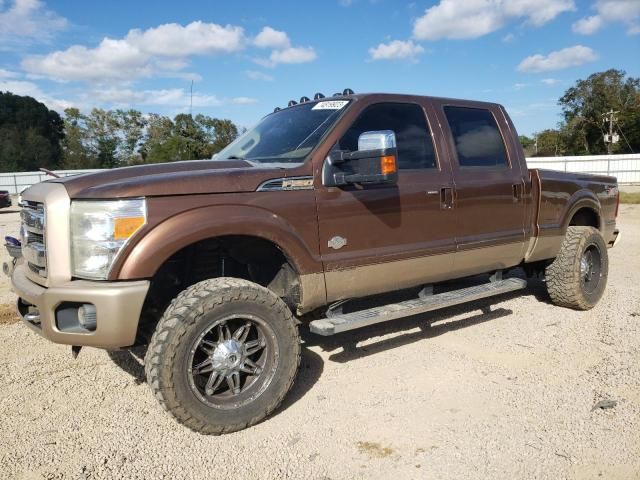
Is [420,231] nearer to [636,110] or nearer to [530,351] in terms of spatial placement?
[530,351]

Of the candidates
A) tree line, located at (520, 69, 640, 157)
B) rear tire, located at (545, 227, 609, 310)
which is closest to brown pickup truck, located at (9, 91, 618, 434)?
rear tire, located at (545, 227, 609, 310)

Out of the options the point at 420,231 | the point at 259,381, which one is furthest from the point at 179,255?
the point at 420,231

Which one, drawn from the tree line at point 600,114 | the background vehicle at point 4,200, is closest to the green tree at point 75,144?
the background vehicle at point 4,200

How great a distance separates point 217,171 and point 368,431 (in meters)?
→ 1.83

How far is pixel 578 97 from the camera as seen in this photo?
169ft

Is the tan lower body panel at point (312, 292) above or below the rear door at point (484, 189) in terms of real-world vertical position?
below

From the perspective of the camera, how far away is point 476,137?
4.72 m

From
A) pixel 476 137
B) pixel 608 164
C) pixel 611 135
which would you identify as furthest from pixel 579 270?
pixel 611 135

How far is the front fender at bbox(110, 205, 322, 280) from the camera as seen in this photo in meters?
2.91

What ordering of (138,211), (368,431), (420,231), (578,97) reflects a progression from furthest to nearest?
1. (578,97)
2. (420,231)
3. (368,431)
4. (138,211)

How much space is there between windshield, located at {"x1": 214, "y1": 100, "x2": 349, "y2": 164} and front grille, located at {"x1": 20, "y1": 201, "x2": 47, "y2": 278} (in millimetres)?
1490

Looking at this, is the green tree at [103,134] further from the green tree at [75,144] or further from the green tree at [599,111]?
the green tree at [599,111]

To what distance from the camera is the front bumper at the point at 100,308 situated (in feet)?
9.41

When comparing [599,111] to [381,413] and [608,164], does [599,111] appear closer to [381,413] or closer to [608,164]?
[608,164]
